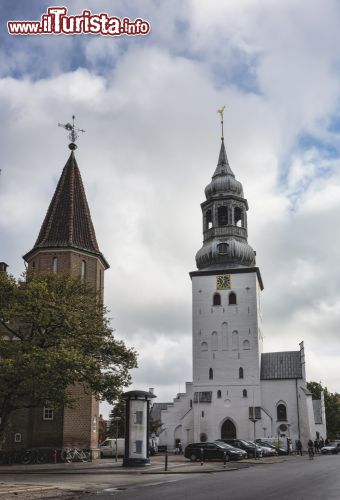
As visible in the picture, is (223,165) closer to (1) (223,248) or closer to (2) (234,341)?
(1) (223,248)

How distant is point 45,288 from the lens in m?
30.1

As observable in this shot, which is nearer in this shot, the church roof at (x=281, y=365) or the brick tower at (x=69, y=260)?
the brick tower at (x=69, y=260)

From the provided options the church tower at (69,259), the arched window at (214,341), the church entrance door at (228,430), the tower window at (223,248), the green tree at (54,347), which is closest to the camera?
the green tree at (54,347)

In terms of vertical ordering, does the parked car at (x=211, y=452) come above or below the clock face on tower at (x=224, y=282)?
below

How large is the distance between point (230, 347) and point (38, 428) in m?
33.1

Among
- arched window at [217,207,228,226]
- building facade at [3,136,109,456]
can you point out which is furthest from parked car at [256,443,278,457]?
arched window at [217,207,228,226]

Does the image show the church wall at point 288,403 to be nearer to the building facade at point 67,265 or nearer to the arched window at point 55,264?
the building facade at point 67,265

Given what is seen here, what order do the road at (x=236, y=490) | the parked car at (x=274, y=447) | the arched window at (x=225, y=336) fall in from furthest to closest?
1. the arched window at (x=225, y=336)
2. the parked car at (x=274, y=447)
3. the road at (x=236, y=490)

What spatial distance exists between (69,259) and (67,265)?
50 centimetres

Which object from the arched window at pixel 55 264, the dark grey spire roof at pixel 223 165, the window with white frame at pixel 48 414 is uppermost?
the dark grey spire roof at pixel 223 165

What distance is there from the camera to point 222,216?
243 ft

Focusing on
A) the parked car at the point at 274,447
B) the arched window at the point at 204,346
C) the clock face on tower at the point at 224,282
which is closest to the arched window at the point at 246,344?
the arched window at the point at 204,346

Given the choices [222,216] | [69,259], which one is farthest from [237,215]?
[69,259]

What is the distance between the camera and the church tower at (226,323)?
6744 cm
